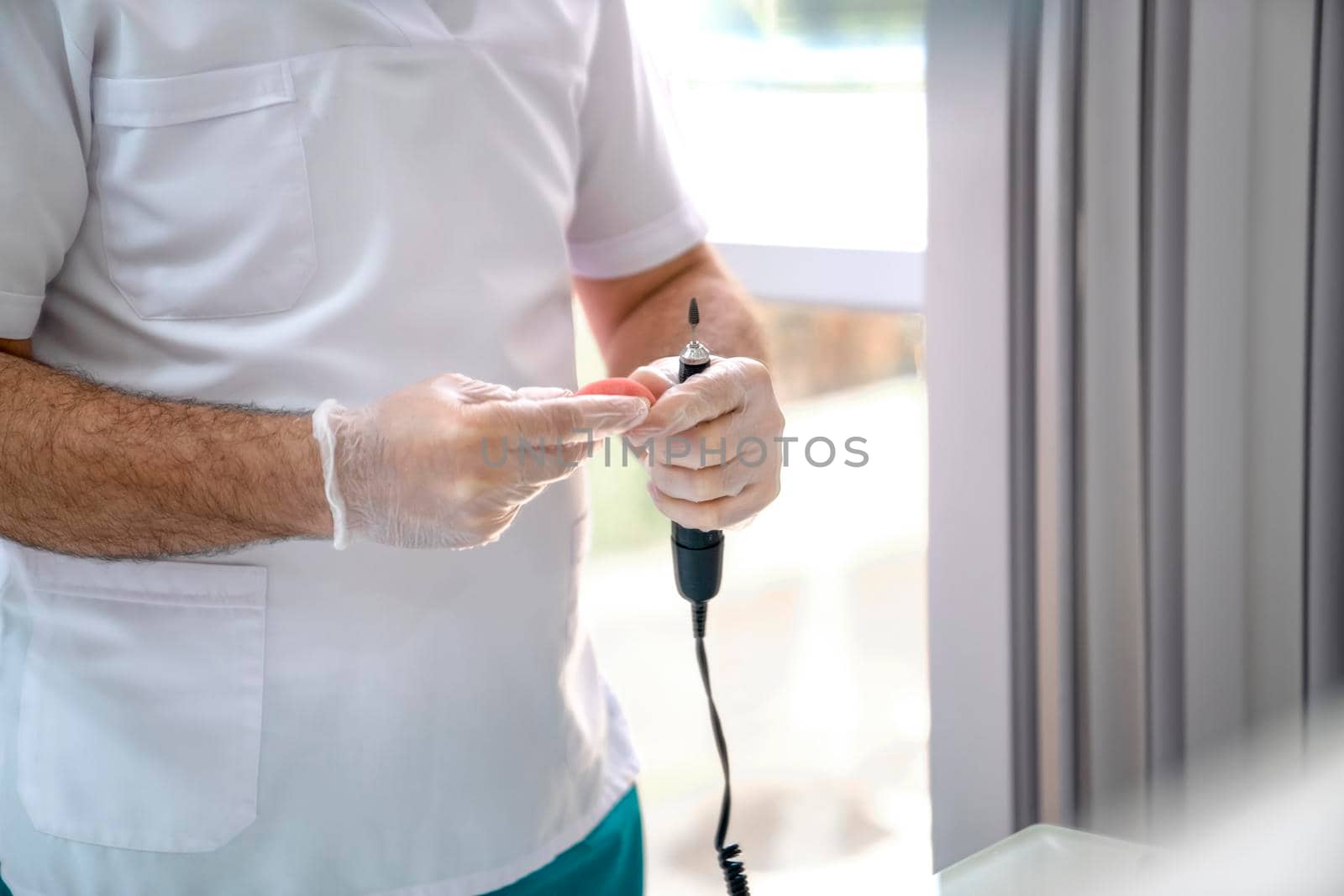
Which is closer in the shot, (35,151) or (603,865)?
(35,151)

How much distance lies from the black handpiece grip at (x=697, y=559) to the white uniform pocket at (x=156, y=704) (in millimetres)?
373

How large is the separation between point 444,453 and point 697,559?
0.31m

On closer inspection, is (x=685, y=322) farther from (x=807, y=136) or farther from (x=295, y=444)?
(x=807, y=136)

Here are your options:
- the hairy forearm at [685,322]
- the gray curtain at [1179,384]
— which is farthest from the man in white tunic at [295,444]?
the gray curtain at [1179,384]

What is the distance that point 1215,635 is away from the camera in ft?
4.03

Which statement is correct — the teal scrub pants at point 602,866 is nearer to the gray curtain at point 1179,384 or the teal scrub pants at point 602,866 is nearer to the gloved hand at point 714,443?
the gloved hand at point 714,443

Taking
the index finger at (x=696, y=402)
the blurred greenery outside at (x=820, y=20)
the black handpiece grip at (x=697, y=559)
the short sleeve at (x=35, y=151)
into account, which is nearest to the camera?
the short sleeve at (x=35, y=151)

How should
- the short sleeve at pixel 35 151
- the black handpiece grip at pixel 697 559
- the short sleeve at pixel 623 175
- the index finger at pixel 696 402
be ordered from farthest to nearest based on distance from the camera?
the short sleeve at pixel 623 175 < the black handpiece grip at pixel 697 559 < the index finger at pixel 696 402 < the short sleeve at pixel 35 151

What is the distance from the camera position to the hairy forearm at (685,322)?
1.23 metres

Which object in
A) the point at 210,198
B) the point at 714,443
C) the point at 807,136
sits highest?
the point at 210,198

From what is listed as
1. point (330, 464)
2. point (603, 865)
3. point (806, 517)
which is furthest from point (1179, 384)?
point (806, 517)

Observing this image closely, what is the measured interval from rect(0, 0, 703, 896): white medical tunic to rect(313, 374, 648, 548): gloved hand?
11 centimetres

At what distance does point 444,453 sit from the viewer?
850 millimetres

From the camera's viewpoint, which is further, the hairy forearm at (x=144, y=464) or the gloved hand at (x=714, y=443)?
the gloved hand at (x=714, y=443)
